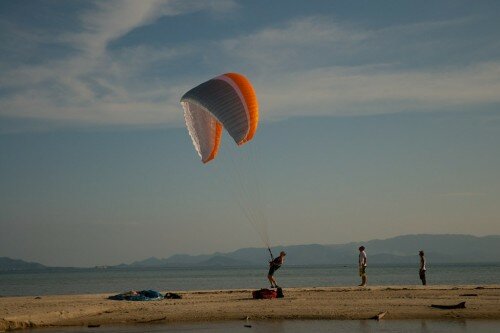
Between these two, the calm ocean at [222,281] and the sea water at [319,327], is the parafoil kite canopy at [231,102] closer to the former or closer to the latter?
the sea water at [319,327]

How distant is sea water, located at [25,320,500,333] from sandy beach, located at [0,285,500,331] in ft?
1.83

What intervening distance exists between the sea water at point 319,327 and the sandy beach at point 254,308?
559mm

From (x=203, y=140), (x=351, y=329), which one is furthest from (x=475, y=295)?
(x=203, y=140)

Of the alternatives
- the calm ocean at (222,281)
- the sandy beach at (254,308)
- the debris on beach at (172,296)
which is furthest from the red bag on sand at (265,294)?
the calm ocean at (222,281)

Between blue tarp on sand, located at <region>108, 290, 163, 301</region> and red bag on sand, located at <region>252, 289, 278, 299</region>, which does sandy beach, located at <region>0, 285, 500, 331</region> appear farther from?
blue tarp on sand, located at <region>108, 290, 163, 301</region>

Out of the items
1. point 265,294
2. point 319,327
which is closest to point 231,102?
point 265,294

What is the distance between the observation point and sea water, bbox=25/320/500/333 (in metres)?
12.9

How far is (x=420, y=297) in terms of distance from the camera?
59.1 feet

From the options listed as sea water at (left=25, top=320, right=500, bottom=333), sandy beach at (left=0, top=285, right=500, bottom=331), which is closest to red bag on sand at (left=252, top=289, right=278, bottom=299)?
sandy beach at (left=0, top=285, right=500, bottom=331)

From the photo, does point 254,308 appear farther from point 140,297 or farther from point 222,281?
point 222,281

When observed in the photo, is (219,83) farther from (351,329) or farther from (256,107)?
(351,329)

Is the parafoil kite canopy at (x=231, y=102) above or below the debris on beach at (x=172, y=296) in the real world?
above

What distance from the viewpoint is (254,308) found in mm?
16266

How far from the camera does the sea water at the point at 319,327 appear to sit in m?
12.9
